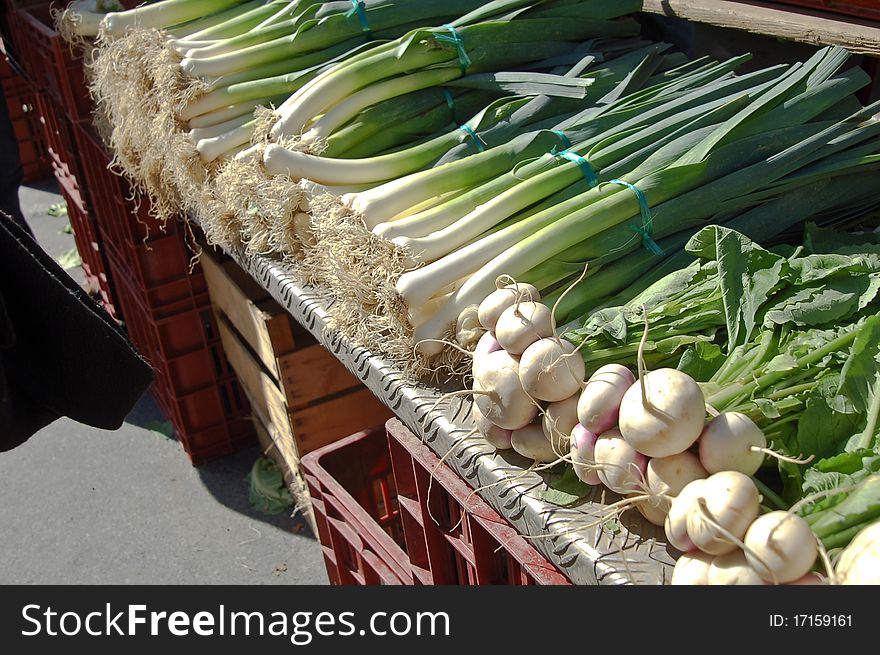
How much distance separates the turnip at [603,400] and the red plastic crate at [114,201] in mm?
2444

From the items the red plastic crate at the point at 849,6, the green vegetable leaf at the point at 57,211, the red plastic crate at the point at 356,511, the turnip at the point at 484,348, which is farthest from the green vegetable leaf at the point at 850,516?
the green vegetable leaf at the point at 57,211

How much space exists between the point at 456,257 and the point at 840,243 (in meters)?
0.83

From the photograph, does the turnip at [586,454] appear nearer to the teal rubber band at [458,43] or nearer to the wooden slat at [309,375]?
the teal rubber band at [458,43]

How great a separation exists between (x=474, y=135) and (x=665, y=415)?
129 cm

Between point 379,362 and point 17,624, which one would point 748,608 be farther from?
point 17,624

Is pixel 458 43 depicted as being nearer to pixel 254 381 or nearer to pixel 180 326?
pixel 254 381

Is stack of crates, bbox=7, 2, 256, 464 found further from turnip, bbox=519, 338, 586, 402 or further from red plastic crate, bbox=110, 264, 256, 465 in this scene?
turnip, bbox=519, 338, 586, 402

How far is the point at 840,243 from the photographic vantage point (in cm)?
185

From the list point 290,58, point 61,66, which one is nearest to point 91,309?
point 290,58

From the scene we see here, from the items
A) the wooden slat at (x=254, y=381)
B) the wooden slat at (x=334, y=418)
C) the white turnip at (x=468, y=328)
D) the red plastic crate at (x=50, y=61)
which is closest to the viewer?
the white turnip at (x=468, y=328)

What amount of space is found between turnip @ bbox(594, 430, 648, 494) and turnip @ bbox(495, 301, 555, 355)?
0.24 m

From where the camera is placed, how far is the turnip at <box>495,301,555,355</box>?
1531mm


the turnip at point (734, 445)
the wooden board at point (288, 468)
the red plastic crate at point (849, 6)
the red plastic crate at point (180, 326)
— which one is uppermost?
the red plastic crate at point (849, 6)

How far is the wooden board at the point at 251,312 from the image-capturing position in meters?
3.00
